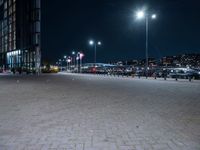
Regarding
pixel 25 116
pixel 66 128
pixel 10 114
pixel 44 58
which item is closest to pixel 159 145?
pixel 66 128

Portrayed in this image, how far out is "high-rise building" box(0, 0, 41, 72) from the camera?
108438 millimetres

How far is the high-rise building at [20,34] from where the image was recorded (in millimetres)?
108438

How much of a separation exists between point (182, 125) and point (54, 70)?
252ft

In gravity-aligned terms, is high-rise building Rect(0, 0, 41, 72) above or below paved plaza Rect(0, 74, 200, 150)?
above

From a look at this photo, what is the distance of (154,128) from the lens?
776 cm

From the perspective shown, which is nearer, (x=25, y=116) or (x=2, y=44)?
(x=25, y=116)

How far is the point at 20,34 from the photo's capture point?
119750 millimetres

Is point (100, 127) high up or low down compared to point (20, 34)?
down

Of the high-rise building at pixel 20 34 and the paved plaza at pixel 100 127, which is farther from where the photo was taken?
the high-rise building at pixel 20 34

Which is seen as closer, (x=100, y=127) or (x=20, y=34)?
(x=100, y=127)

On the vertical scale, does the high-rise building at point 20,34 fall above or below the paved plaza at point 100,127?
above

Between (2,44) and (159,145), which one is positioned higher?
(2,44)

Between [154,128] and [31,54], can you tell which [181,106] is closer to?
[154,128]

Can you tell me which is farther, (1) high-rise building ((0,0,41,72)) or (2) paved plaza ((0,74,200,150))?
(1) high-rise building ((0,0,41,72))
